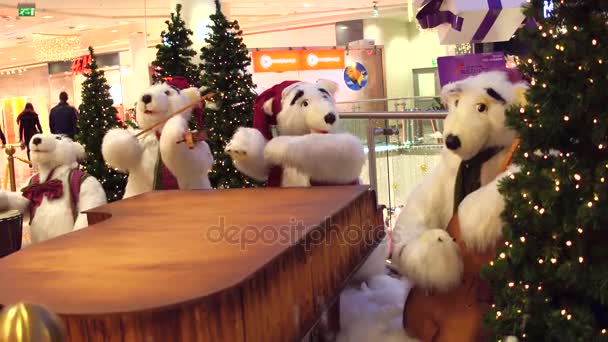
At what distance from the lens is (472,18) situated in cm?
287

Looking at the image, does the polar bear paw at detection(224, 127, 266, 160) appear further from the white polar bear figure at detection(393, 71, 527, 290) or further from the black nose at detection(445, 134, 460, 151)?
the black nose at detection(445, 134, 460, 151)

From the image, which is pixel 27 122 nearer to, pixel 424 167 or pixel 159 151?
pixel 159 151

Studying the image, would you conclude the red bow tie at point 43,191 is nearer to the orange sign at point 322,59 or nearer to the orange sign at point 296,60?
the orange sign at point 296,60

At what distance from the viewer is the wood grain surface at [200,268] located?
1271 mm

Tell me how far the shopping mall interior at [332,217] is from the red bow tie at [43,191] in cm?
1

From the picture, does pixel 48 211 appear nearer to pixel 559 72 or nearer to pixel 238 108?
pixel 238 108

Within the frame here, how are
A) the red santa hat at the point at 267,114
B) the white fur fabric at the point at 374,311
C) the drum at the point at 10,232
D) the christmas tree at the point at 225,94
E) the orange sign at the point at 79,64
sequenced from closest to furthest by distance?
the white fur fabric at the point at 374,311 → the drum at the point at 10,232 → the red santa hat at the point at 267,114 → the christmas tree at the point at 225,94 → the orange sign at the point at 79,64

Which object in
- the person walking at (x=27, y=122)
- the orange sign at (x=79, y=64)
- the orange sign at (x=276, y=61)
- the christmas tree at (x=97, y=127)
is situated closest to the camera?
the christmas tree at (x=97, y=127)

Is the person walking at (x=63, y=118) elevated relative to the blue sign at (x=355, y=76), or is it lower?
lower

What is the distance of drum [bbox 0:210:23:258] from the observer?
9.86ft

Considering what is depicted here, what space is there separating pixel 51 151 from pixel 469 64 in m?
2.34

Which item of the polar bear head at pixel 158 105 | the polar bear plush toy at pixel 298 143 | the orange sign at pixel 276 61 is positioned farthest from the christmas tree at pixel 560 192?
the orange sign at pixel 276 61

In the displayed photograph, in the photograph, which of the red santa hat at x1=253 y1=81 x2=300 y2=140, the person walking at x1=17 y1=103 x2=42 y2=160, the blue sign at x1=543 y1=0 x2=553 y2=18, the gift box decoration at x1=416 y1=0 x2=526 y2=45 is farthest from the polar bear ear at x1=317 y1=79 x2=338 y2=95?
the person walking at x1=17 y1=103 x2=42 y2=160

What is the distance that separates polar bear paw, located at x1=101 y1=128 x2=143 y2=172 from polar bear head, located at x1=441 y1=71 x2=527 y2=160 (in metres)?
1.94
